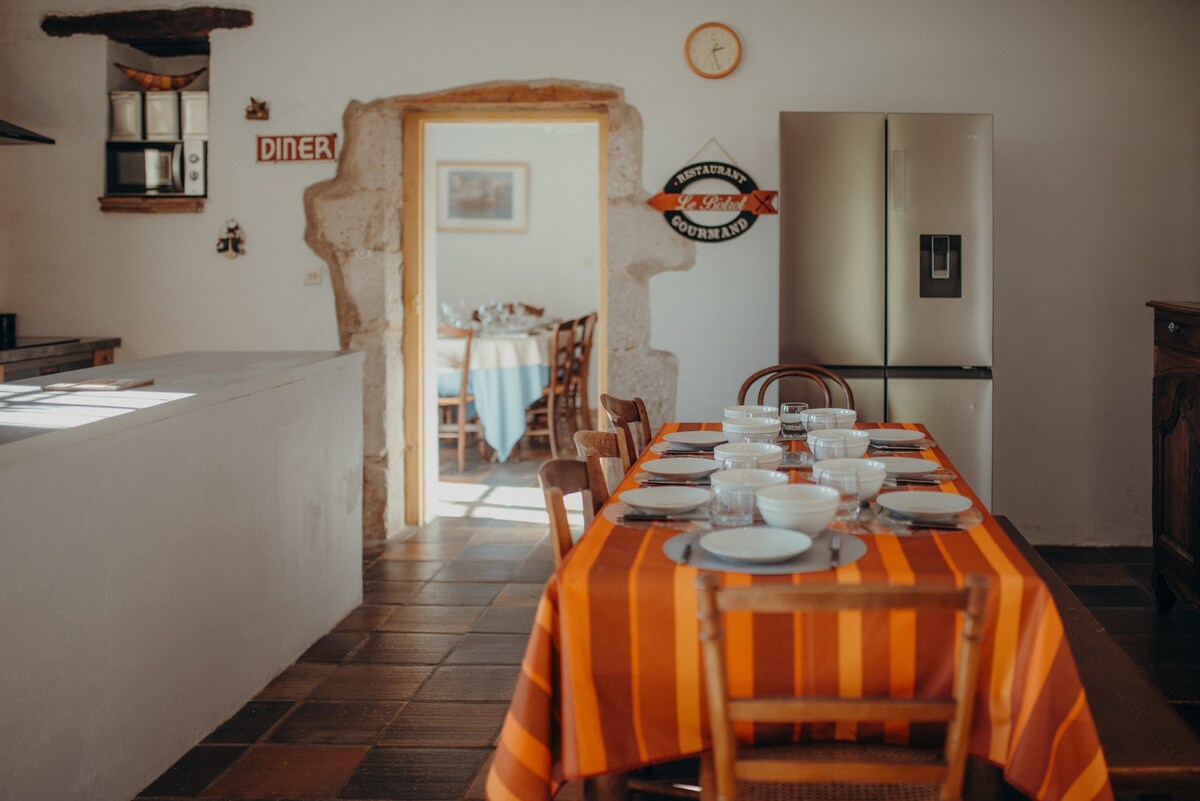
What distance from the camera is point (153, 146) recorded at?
4852mm

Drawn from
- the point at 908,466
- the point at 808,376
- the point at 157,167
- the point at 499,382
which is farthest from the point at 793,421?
the point at 499,382

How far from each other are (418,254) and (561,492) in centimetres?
316

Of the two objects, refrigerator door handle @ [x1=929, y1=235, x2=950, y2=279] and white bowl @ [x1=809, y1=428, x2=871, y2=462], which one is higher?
refrigerator door handle @ [x1=929, y1=235, x2=950, y2=279]

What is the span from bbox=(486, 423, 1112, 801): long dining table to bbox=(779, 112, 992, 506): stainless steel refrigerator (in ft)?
7.98

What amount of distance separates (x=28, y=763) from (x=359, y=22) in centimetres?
364

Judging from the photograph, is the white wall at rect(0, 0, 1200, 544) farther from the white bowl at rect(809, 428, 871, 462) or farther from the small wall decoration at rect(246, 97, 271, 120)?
the white bowl at rect(809, 428, 871, 462)

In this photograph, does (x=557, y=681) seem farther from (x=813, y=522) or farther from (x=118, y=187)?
(x=118, y=187)

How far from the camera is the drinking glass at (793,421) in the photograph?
2809mm

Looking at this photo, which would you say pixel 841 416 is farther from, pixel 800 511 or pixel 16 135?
pixel 16 135

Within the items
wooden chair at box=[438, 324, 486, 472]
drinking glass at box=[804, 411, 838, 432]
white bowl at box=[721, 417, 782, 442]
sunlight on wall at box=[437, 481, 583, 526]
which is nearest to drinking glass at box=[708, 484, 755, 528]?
white bowl at box=[721, 417, 782, 442]

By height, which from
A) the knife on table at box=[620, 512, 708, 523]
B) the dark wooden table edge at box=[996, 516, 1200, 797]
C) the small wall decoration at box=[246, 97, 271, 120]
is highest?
the small wall decoration at box=[246, 97, 271, 120]

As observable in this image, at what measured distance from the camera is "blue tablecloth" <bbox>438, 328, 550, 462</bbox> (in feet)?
21.5

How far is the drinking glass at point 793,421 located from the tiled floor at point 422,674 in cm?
106

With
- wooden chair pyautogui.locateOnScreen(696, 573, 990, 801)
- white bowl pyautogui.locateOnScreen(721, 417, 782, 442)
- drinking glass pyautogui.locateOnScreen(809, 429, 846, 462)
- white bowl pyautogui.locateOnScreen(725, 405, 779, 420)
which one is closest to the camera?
wooden chair pyautogui.locateOnScreen(696, 573, 990, 801)
